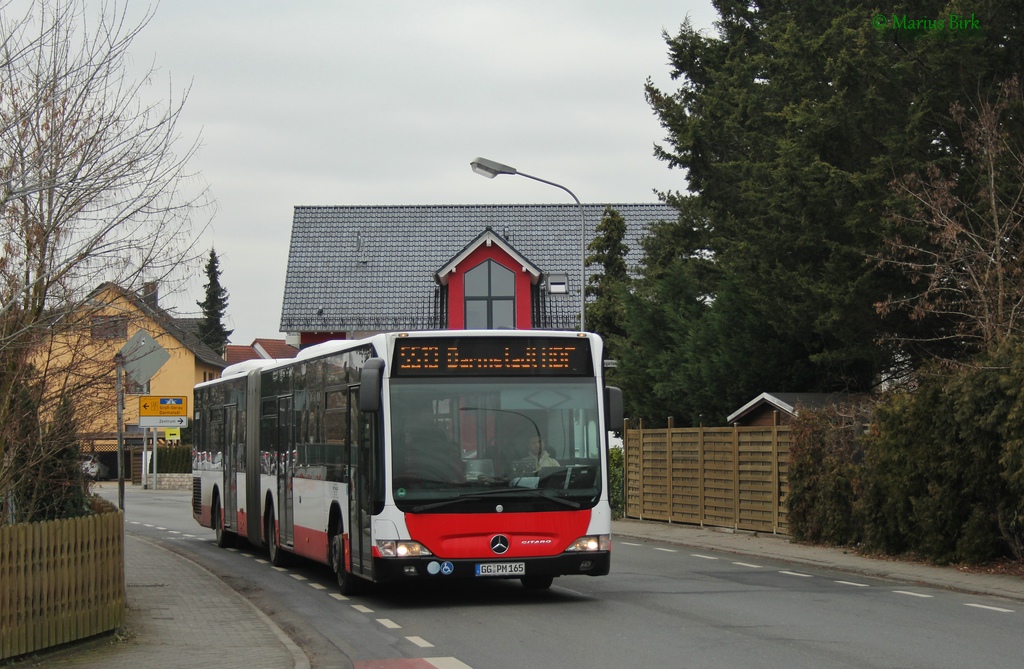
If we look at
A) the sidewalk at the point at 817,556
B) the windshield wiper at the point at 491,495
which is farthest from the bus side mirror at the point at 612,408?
the sidewalk at the point at 817,556

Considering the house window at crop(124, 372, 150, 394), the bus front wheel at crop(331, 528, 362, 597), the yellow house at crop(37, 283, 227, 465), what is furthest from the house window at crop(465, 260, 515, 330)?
the yellow house at crop(37, 283, 227, 465)

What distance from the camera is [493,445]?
14789mm

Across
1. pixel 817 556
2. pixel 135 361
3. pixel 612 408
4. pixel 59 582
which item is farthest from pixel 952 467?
pixel 59 582

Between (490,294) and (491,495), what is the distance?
35371mm

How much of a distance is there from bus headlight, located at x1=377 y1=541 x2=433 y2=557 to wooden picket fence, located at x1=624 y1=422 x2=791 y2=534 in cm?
1173

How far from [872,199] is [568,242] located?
30885 millimetres

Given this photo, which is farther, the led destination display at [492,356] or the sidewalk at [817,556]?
the sidewalk at [817,556]

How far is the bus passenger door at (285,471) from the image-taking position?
19359 mm

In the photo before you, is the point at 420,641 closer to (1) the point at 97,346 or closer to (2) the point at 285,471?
(1) the point at 97,346

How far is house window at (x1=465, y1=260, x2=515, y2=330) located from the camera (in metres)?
49.8

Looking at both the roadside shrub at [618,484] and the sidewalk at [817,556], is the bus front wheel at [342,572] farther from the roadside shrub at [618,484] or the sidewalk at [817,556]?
the roadside shrub at [618,484]

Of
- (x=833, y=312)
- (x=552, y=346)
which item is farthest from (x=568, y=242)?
(x=552, y=346)

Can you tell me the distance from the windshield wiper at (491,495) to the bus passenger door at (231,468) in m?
9.74

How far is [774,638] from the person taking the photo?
12.2 metres
